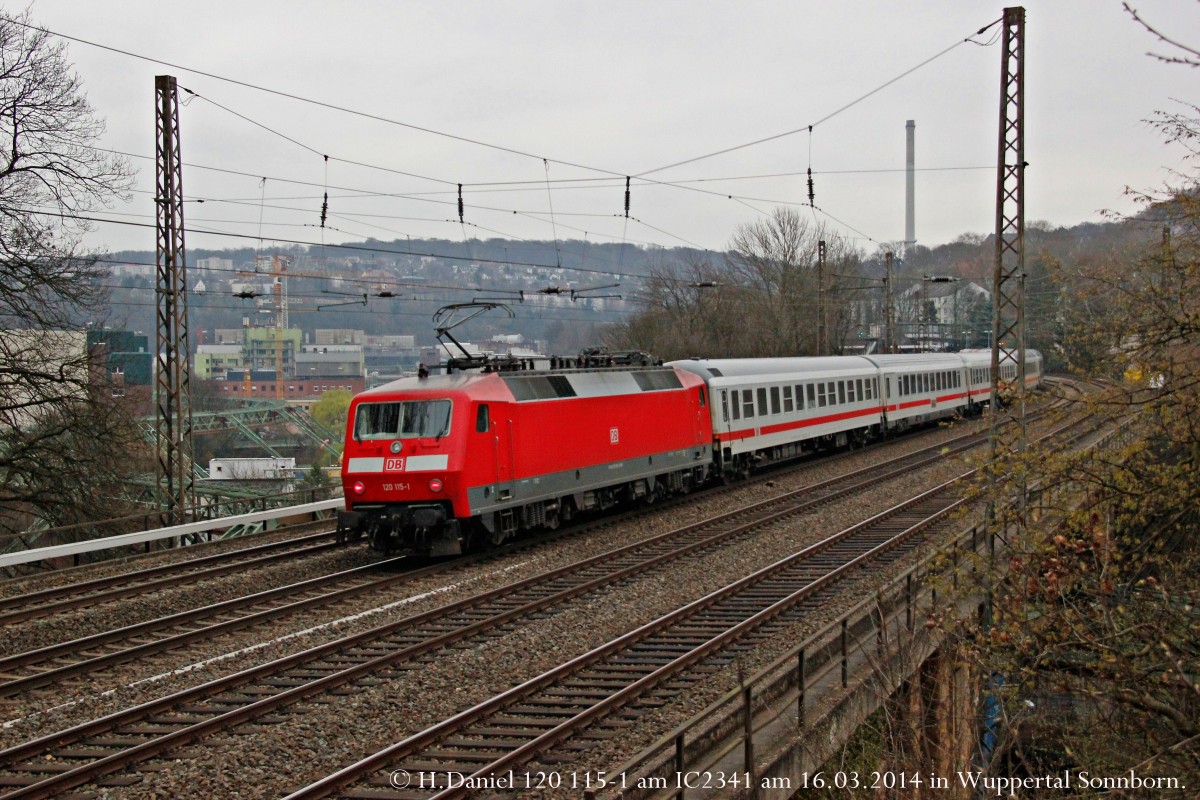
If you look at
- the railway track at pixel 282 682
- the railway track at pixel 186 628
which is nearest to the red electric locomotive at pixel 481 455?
the railway track at pixel 186 628

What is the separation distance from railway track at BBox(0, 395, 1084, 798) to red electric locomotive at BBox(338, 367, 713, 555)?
6.63 ft

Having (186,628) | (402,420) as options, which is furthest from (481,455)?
(186,628)

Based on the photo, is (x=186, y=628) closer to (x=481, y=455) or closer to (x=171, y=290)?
(x=481, y=455)

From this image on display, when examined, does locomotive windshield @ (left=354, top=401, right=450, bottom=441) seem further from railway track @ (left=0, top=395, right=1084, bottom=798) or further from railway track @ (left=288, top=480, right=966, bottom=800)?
railway track @ (left=288, top=480, right=966, bottom=800)

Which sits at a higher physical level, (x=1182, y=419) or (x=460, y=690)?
(x=1182, y=419)

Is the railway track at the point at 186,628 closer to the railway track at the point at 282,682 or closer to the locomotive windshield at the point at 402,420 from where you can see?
the railway track at the point at 282,682

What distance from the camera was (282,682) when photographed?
34.2 ft

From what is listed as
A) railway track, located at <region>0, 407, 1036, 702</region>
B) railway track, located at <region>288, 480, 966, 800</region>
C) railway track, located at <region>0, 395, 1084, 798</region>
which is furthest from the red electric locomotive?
railway track, located at <region>288, 480, 966, 800</region>

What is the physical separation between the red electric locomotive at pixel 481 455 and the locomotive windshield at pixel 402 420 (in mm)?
16

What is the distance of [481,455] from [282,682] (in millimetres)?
6582

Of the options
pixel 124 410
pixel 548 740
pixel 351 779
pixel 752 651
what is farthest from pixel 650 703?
pixel 124 410

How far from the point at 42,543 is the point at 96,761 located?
17103mm

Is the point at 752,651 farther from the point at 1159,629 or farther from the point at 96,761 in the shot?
the point at 96,761

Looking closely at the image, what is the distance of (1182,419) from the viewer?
1010 cm
